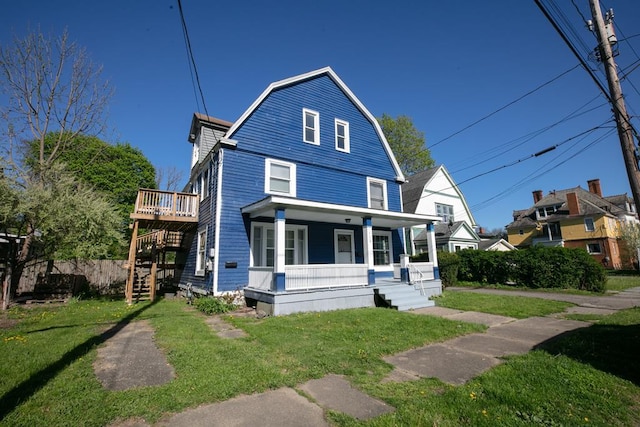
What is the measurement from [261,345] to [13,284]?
13.4m

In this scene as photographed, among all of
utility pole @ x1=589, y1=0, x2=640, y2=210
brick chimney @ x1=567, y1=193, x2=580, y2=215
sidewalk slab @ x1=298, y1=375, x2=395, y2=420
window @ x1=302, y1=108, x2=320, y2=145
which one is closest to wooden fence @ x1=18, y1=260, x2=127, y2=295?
window @ x1=302, y1=108, x2=320, y2=145

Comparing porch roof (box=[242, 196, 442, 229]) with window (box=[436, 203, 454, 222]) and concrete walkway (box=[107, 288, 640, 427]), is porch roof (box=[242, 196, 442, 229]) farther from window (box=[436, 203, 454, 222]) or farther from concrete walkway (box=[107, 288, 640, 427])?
window (box=[436, 203, 454, 222])

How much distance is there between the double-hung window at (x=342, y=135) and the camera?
50.6 feet

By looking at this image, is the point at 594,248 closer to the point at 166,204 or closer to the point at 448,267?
the point at 448,267

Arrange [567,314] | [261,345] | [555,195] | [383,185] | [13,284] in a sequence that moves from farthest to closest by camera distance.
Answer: [555,195]
[383,185]
[13,284]
[567,314]
[261,345]

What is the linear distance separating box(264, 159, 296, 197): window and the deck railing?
385cm

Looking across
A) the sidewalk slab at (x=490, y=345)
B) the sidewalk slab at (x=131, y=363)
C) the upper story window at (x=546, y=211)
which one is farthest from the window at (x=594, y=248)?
the sidewalk slab at (x=131, y=363)

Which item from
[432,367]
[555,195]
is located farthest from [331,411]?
[555,195]

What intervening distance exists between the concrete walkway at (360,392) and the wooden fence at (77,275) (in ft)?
34.2

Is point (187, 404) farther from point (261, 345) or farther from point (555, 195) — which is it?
point (555, 195)

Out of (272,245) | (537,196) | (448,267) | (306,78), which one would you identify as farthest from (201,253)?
(537,196)

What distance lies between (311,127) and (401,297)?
28.4 ft

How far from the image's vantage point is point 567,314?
9.50 metres

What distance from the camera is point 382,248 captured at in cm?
1573
